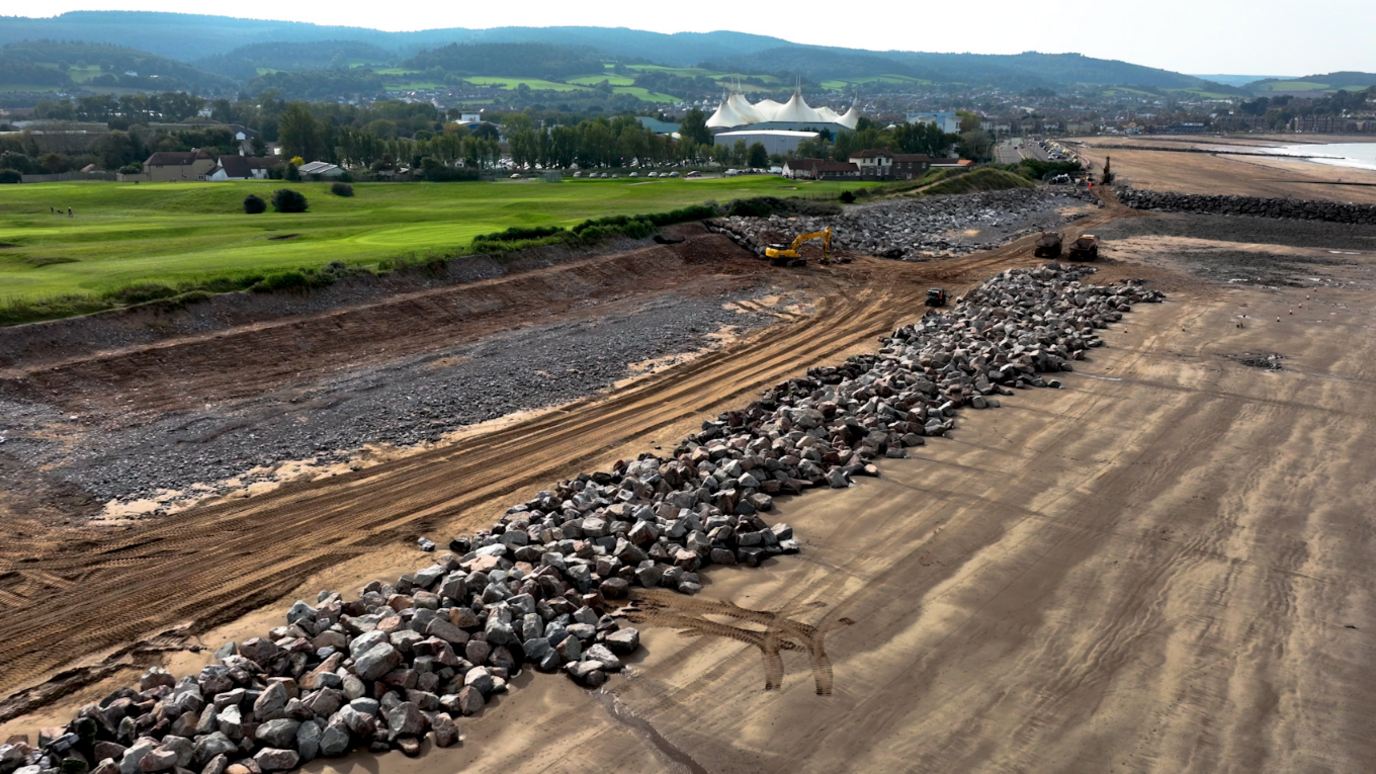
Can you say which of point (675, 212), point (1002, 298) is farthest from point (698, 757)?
point (675, 212)

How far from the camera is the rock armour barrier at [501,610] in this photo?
330 inches

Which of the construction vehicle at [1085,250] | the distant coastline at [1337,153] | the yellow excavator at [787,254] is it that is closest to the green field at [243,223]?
the yellow excavator at [787,254]

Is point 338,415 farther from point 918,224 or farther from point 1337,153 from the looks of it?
point 1337,153

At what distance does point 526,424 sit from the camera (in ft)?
63.5

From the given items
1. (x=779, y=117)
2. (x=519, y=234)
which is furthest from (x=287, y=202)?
(x=779, y=117)

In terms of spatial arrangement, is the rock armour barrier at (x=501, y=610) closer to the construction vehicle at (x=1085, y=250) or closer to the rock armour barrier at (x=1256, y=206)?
the construction vehicle at (x=1085, y=250)

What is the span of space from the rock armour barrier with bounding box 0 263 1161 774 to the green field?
58.3ft

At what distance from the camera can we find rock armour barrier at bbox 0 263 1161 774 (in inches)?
330

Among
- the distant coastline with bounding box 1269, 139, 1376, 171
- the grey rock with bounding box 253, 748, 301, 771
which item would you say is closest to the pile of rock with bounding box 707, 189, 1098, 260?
the grey rock with bounding box 253, 748, 301, 771

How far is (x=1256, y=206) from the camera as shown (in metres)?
59.1

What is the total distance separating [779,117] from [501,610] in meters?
142

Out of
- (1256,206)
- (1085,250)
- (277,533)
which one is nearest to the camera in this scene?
(277,533)

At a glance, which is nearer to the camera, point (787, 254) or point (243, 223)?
point (787, 254)

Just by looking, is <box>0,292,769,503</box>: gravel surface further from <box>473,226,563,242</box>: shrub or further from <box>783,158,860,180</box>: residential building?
<box>783,158,860,180</box>: residential building
